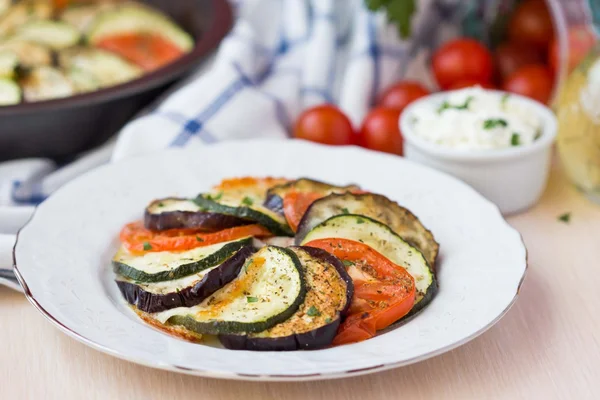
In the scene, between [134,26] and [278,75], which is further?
[134,26]

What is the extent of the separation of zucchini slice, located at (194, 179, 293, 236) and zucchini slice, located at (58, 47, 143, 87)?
1087mm

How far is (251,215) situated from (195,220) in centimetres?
16

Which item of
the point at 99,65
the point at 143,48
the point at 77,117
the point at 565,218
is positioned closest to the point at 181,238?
the point at 77,117

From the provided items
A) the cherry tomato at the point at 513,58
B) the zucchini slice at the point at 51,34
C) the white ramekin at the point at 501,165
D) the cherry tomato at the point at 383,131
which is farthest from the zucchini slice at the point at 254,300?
the cherry tomato at the point at 513,58

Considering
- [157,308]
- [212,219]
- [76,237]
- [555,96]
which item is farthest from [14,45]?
[555,96]

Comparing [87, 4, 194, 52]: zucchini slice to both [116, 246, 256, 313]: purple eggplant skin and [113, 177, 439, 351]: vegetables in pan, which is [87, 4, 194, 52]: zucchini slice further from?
[116, 246, 256, 313]: purple eggplant skin

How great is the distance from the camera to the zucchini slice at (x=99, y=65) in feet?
11.0

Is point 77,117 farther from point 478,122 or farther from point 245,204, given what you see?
point 478,122

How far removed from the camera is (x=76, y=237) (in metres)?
2.37

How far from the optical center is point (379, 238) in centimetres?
211

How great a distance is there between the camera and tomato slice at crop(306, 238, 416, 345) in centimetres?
189

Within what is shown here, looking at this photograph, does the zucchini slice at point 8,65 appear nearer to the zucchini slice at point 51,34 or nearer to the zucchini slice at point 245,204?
the zucchini slice at point 51,34

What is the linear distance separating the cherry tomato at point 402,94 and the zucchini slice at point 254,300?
1464mm

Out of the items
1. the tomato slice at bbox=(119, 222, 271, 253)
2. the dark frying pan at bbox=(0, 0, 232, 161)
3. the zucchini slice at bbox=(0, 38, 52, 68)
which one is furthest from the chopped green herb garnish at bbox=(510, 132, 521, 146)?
the zucchini slice at bbox=(0, 38, 52, 68)
